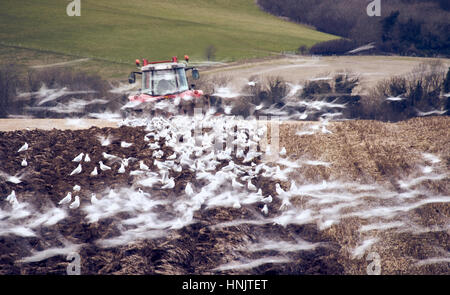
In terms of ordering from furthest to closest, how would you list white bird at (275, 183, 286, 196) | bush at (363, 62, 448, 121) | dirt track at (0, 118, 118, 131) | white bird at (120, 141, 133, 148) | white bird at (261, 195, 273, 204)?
bush at (363, 62, 448, 121) < dirt track at (0, 118, 118, 131) < white bird at (120, 141, 133, 148) < white bird at (275, 183, 286, 196) < white bird at (261, 195, 273, 204)

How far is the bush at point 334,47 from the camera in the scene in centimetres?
3138

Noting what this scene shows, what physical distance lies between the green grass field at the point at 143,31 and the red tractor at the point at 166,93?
1733 centimetres

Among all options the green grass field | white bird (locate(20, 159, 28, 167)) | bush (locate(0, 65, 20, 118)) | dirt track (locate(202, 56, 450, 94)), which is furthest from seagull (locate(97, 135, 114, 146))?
the green grass field

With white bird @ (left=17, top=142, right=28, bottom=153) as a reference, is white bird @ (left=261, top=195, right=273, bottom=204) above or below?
below

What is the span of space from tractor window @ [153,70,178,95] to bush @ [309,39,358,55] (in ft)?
58.6

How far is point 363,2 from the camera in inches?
1387

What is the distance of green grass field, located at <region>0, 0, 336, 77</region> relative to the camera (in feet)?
113

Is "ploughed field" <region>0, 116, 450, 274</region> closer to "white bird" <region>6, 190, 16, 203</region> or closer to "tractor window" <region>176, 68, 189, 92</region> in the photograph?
"white bird" <region>6, 190, 16, 203</region>

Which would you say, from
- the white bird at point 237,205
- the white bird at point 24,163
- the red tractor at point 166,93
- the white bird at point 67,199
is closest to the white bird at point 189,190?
the white bird at point 237,205

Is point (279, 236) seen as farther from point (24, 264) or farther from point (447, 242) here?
point (24, 264)

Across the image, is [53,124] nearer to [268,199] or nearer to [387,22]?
[268,199]

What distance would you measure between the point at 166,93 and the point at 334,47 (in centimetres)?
1877

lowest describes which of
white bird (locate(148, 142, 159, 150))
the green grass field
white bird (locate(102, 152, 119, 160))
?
white bird (locate(102, 152, 119, 160))

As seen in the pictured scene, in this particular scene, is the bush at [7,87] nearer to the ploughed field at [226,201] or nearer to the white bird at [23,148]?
the ploughed field at [226,201]
